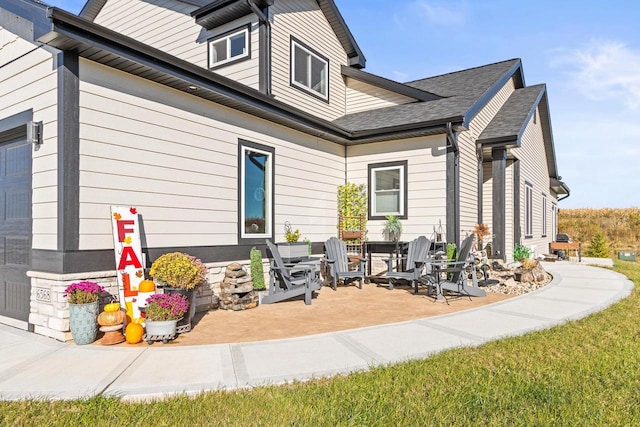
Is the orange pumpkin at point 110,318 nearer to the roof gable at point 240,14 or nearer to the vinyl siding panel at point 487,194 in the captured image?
the roof gable at point 240,14

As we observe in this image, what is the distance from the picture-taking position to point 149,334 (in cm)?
440

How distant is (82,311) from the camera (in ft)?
14.3

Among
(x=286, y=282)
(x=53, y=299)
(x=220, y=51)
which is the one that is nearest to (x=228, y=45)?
(x=220, y=51)

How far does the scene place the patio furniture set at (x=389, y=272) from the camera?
22.1 feet

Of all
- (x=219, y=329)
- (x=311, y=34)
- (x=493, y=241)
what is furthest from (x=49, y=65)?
(x=493, y=241)

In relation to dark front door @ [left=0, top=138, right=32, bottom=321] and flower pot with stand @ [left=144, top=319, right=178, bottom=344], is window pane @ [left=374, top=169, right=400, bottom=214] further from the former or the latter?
dark front door @ [left=0, top=138, right=32, bottom=321]

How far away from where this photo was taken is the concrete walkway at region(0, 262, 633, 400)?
319 cm

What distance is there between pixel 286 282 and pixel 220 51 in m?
6.40

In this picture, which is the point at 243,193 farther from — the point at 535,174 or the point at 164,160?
the point at 535,174

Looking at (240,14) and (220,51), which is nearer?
(240,14)

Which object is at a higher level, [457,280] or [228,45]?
[228,45]

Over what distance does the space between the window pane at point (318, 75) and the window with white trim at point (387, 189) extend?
2.84 m

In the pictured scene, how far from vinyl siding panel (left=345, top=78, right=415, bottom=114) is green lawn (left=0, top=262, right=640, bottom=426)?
8634mm

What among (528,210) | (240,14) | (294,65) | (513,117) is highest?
(240,14)
